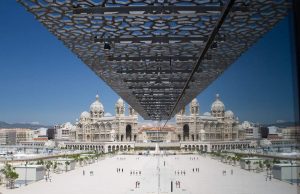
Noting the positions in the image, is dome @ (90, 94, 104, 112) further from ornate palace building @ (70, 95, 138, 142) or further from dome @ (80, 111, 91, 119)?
dome @ (80, 111, 91, 119)

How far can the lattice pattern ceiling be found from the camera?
5803mm

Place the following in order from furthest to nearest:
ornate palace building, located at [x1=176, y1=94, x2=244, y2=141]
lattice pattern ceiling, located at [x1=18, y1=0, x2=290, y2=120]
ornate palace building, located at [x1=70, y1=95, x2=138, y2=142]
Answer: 1. ornate palace building, located at [x1=70, y1=95, x2=138, y2=142]
2. ornate palace building, located at [x1=176, y1=94, x2=244, y2=141]
3. lattice pattern ceiling, located at [x1=18, y1=0, x2=290, y2=120]

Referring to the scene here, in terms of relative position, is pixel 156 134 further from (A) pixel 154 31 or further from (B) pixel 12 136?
(A) pixel 154 31

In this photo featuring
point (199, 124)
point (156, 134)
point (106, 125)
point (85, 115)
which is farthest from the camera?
point (156, 134)

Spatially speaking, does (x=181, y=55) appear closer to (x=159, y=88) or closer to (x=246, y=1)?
(x=246, y=1)

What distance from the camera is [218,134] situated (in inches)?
3061

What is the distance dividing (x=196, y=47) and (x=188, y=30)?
132cm

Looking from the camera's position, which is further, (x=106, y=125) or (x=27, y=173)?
(x=106, y=125)

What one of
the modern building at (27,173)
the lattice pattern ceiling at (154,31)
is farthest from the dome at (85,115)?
the lattice pattern ceiling at (154,31)

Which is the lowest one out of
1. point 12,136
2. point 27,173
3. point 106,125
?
point 27,173

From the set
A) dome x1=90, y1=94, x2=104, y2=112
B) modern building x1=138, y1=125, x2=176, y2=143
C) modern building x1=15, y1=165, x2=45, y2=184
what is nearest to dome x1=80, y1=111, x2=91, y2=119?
dome x1=90, y1=94, x2=104, y2=112

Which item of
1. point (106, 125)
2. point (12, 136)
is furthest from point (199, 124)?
point (12, 136)

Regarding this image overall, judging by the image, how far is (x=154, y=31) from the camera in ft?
24.6

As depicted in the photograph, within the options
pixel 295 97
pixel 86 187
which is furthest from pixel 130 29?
pixel 86 187
